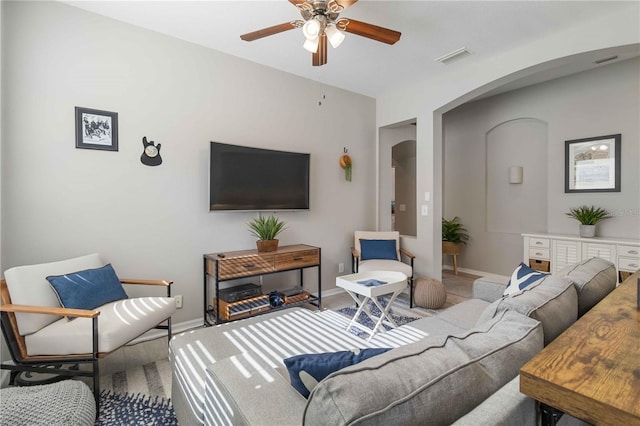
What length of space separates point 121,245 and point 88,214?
358 mm

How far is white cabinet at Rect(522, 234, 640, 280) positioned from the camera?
329 cm

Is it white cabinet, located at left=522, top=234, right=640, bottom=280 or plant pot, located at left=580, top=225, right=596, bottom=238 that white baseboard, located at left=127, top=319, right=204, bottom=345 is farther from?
plant pot, located at left=580, top=225, right=596, bottom=238

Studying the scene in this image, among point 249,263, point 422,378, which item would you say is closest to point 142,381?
point 249,263

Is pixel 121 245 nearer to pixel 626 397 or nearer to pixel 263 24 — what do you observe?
pixel 263 24

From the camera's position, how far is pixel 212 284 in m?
3.14

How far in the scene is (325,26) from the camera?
6.98ft

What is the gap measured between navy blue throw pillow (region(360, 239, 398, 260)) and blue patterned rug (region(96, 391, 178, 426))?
2.63 m

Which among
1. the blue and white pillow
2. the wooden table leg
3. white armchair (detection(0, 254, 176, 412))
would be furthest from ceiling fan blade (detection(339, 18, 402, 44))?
white armchair (detection(0, 254, 176, 412))

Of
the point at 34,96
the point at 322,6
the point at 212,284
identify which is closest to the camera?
the point at 322,6

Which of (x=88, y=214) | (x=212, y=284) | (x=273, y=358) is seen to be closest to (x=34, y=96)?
(x=88, y=214)

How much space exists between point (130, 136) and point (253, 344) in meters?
2.16

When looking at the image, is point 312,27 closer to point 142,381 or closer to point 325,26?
point 325,26

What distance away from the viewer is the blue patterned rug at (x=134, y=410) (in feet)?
5.67

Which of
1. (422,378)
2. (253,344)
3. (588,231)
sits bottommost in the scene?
(253,344)
